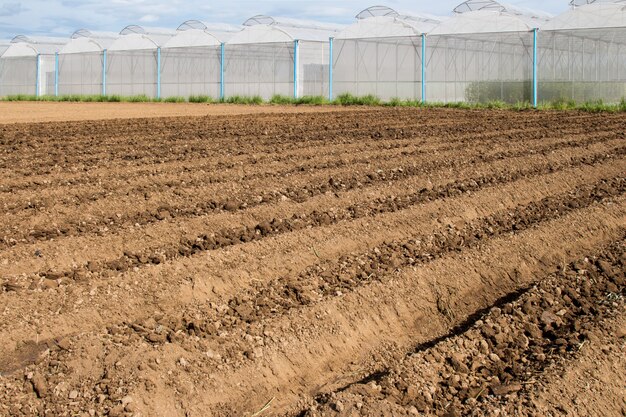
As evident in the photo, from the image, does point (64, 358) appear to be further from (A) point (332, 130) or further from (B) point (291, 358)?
(A) point (332, 130)

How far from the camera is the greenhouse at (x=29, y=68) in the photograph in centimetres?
4047

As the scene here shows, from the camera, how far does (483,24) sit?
2809 centimetres

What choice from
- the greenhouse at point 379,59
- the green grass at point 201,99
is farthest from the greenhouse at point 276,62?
the green grass at point 201,99

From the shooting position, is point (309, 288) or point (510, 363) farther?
point (309, 288)

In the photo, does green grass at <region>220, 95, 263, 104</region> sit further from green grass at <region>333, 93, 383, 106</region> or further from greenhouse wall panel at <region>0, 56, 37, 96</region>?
greenhouse wall panel at <region>0, 56, 37, 96</region>

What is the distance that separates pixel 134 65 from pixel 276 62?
7779 millimetres

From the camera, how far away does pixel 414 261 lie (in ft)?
19.1

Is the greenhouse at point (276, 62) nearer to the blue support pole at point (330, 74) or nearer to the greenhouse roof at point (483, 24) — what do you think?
the blue support pole at point (330, 74)

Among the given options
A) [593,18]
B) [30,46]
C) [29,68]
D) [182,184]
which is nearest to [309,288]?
[182,184]

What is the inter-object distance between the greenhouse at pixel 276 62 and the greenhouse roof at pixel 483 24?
4.87 m

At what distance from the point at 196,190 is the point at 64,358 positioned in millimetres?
4152

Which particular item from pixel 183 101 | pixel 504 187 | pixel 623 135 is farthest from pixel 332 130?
pixel 183 101

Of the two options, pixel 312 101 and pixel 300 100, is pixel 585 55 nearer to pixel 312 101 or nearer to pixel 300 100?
pixel 312 101

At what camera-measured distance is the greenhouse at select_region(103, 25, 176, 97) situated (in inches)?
1405
